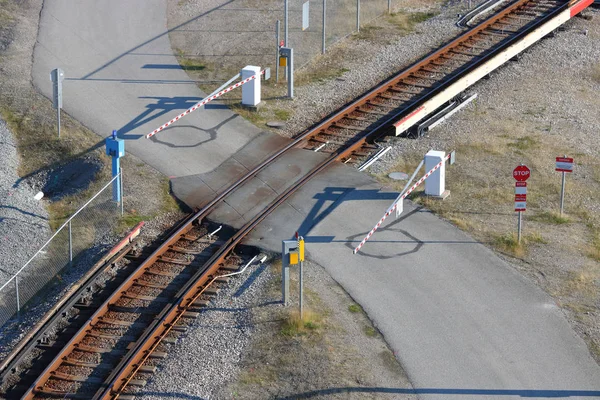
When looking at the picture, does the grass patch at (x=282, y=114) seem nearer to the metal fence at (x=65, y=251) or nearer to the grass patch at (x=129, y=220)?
the metal fence at (x=65, y=251)

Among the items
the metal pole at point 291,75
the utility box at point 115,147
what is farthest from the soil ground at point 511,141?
the utility box at point 115,147

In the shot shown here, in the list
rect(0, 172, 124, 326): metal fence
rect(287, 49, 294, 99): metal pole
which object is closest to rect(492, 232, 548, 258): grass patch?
rect(0, 172, 124, 326): metal fence

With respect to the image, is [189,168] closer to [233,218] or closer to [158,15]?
[233,218]

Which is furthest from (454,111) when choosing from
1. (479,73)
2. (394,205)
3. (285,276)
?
(285,276)

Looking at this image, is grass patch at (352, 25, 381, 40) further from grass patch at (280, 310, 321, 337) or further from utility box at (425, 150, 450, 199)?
grass patch at (280, 310, 321, 337)

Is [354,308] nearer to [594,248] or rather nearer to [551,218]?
[594,248]
